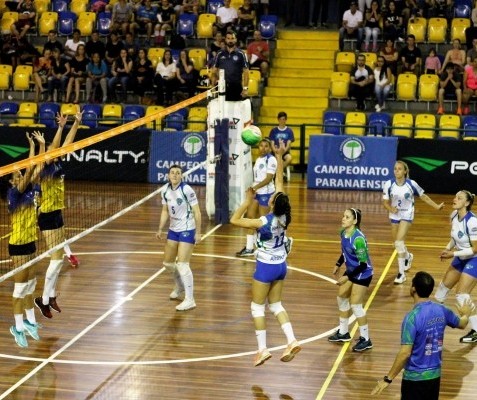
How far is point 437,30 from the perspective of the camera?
29.9 meters

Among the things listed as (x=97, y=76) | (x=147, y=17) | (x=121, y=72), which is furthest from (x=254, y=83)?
(x=97, y=76)

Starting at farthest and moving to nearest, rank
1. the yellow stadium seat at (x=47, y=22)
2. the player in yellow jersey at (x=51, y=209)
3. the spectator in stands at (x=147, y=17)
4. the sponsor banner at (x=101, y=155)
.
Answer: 1. the yellow stadium seat at (x=47, y=22)
2. the spectator in stands at (x=147, y=17)
3. the sponsor banner at (x=101, y=155)
4. the player in yellow jersey at (x=51, y=209)

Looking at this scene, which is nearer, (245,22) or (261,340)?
(261,340)

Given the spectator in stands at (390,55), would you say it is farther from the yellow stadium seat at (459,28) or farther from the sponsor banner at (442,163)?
the sponsor banner at (442,163)

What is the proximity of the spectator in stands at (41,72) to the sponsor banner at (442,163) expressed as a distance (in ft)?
34.8

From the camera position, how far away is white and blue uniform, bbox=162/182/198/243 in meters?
15.4

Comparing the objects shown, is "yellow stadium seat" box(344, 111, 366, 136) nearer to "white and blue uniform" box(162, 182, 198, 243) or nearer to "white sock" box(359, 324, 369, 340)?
"white and blue uniform" box(162, 182, 198, 243)

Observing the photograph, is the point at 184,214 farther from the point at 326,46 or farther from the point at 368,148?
the point at 326,46

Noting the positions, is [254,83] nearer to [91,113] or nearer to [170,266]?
[91,113]

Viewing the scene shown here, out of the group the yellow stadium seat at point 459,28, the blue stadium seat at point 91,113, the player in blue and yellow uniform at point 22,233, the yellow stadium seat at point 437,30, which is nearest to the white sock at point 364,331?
the player in blue and yellow uniform at point 22,233

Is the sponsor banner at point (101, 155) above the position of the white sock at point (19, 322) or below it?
above

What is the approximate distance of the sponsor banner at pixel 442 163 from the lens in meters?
25.7

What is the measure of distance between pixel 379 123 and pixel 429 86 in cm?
208

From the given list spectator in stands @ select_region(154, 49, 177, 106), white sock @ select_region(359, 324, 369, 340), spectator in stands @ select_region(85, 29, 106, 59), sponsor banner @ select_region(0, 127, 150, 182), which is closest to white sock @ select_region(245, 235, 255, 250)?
white sock @ select_region(359, 324, 369, 340)
